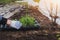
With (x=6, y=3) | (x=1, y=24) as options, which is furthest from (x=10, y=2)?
(x=1, y=24)

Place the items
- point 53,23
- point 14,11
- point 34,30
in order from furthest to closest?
point 14,11 < point 53,23 < point 34,30

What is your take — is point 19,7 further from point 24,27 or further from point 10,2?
point 24,27

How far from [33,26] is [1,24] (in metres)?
0.51

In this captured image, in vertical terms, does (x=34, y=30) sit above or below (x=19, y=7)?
below

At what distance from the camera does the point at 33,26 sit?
A: 10.7 ft

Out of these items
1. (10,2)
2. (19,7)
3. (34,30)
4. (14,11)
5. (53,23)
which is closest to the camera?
(34,30)

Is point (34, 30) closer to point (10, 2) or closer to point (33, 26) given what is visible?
point (33, 26)

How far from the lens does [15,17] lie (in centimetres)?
361

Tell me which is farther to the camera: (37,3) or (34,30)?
(37,3)

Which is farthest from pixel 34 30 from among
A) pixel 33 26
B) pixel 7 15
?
pixel 7 15

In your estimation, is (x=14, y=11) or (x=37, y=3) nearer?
(x=14, y=11)

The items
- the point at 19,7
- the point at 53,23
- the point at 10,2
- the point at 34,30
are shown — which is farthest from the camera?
the point at 10,2

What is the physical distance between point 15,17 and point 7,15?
0.47 feet

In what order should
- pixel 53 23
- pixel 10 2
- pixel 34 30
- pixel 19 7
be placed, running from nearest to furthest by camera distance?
pixel 34 30, pixel 53 23, pixel 19 7, pixel 10 2
